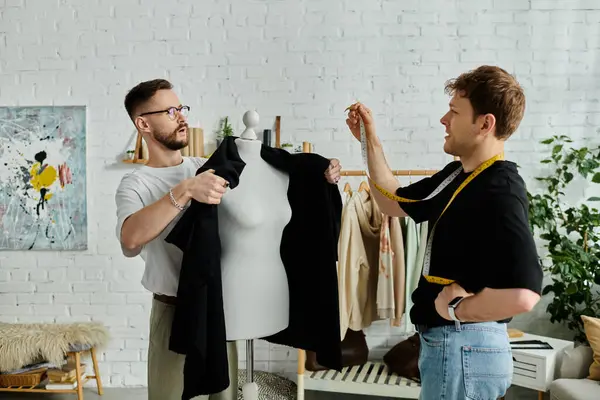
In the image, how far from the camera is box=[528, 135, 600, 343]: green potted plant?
11.7ft

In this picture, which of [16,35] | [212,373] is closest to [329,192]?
[212,373]

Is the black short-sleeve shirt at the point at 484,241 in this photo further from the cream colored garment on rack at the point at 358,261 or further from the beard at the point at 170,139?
the cream colored garment on rack at the point at 358,261

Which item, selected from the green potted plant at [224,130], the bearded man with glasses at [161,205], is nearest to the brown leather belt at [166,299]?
the bearded man with glasses at [161,205]

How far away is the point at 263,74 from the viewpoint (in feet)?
13.5

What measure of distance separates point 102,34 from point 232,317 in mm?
3028

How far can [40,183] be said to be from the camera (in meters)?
4.29

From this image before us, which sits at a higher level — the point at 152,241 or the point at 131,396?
the point at 152,241

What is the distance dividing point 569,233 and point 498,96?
2.58 meters

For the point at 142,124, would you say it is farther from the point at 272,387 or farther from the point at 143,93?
the point at 272,387

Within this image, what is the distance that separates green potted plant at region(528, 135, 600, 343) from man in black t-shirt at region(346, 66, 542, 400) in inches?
79.1

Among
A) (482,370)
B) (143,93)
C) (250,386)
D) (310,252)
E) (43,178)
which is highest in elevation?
(143,93)

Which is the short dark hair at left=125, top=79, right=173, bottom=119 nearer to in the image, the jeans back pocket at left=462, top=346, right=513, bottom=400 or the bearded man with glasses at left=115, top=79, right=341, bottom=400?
the bearded man with glasses at left=115, top=79, right=341, bottom=400

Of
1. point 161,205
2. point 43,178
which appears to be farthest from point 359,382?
point 43,178

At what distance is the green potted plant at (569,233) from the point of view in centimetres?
357
